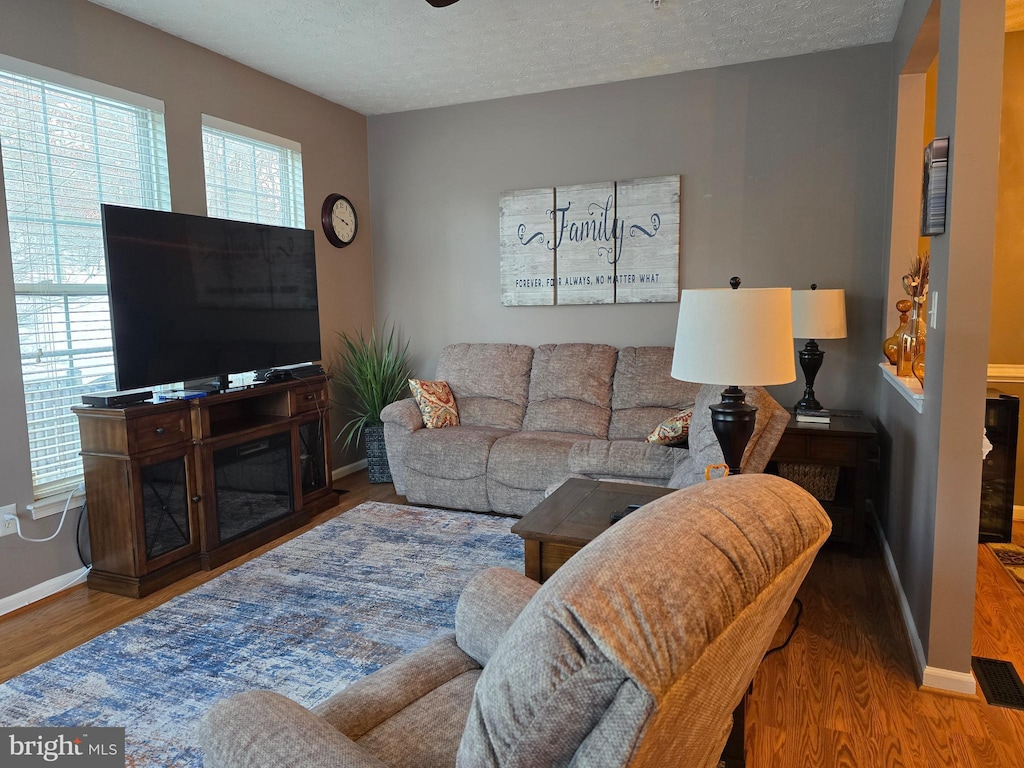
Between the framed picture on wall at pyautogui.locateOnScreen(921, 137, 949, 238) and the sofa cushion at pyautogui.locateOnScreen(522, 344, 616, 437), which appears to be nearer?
the framed picture on wall at pyautogui.locateOnScreen(921, 137, 949, 238)

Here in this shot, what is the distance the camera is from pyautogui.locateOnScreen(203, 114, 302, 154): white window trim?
Result: 378 centimetres

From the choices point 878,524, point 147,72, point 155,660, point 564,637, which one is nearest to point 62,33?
point 147,72

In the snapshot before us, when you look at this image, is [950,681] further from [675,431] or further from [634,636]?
[634,636]

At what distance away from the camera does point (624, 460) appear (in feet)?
10.7

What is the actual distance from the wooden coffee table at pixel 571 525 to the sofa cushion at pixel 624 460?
0.50m

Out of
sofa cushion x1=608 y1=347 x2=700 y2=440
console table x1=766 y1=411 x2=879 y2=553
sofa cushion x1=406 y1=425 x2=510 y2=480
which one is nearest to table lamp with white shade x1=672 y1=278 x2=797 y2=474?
console table x1=766 y1=411 x2=879 y2=553

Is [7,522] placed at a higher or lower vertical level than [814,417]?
lower

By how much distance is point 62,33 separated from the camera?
9.76 ft

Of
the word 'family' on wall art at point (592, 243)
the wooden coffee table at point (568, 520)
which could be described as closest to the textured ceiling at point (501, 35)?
the word 'family' on wall art at point (592, 243)

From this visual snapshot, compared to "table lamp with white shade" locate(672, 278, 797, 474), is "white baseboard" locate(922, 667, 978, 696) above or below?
below

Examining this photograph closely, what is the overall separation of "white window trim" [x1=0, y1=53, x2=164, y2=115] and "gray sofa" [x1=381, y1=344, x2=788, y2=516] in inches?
83.8

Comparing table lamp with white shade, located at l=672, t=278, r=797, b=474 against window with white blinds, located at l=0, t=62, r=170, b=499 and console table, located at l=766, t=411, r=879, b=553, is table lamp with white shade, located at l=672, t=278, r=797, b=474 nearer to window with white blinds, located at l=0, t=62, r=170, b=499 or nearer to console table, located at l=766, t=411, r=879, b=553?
console table, located at l=766, t=411, r=879, b=553

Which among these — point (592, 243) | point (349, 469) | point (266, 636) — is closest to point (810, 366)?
point (592, 243)

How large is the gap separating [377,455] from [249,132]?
87.9 inches
